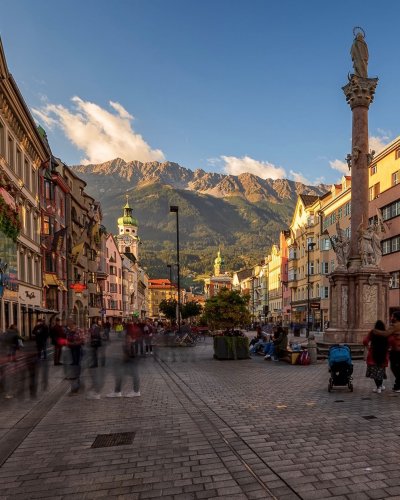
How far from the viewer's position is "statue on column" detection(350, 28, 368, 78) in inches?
861

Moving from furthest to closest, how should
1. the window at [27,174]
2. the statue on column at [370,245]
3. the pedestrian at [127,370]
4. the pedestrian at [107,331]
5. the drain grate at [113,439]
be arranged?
1. the pedestrian at [107,331]
2. the window at [27,174]
3. the statue on column at [370,245]
4. the pedestrian at [127,370]
5. the drain grate at [113,439]

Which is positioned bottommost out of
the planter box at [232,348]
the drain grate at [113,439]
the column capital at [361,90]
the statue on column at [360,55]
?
the planter box at [232,348]

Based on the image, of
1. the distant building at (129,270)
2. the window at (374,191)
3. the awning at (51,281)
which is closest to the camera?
the awning at (51,281)

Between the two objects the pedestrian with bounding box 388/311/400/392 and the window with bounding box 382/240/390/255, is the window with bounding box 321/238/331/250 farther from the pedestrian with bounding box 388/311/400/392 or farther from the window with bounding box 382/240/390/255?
the pedestrian with bounding box 388/311/400/392

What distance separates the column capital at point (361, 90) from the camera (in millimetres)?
21266

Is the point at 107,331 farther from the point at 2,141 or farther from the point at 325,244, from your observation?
the point at 325,244

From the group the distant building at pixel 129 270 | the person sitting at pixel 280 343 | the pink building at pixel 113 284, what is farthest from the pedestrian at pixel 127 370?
the distant building at pixel 129 270

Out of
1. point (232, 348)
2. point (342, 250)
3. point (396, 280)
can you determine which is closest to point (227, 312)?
point (232, 348)

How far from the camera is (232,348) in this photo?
1838 cm

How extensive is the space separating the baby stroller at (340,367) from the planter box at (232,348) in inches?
344

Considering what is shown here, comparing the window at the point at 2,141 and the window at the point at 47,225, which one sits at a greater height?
the window at the point at 2,141

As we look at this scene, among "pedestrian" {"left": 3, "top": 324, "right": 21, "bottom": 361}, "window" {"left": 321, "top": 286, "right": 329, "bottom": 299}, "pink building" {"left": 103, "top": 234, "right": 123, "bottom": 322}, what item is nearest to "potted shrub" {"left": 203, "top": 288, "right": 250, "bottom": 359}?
"pedestrian" {"left": 3, "top": 324, "right": 21, "bottom": 361}

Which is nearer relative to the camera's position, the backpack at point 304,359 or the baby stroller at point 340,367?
the baby stroller at point 340,367

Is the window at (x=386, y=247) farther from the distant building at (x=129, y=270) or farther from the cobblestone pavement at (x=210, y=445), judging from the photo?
the distant building at (x=129, y=270)
